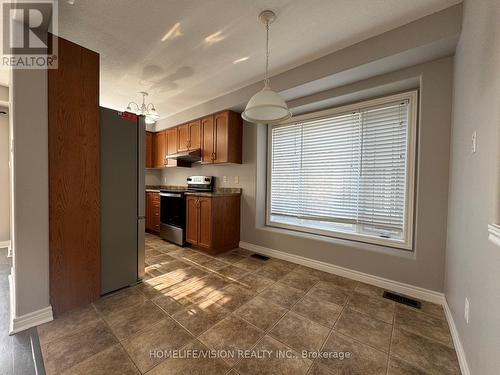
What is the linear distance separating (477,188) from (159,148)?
5354 mm

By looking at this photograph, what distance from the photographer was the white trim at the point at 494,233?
0.91 m

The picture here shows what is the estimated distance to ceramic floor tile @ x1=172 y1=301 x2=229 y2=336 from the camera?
1633mm

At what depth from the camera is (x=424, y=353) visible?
141 centimetres

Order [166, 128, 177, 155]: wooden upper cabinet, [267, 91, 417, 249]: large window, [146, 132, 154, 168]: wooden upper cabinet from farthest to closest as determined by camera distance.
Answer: [146, 132, 154, 168]: wooden upper cabinet < [166, 128, 177, 155]: wooden upper cabinet < [267, 91, 417, 249]: large window

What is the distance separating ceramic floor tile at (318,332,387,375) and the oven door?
114 inches

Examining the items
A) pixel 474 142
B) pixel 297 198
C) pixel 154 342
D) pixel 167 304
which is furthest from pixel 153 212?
pixel 474 142

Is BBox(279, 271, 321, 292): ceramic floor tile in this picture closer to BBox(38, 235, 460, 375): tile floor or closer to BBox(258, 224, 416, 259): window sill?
BBox(38, 235, 460, 375): tile floor

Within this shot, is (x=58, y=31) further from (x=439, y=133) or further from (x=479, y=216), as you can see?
(x=439, y=133)

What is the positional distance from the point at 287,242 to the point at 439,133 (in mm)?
2183

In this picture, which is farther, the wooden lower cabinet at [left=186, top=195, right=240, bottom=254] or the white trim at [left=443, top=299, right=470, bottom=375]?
the wooden lower cabinet at [left=186, top=195, right=240, bottom=254]

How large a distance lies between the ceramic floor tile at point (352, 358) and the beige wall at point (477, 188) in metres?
0.47

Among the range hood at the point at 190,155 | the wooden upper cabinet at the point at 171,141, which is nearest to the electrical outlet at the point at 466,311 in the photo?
the range hood at the point at 190,155

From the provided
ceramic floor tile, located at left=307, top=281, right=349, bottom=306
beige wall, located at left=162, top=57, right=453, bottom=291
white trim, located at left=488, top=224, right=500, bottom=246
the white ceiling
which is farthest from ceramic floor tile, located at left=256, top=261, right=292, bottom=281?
the white ceiling

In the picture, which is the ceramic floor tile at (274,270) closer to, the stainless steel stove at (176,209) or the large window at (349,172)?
the large window at (349,172)
